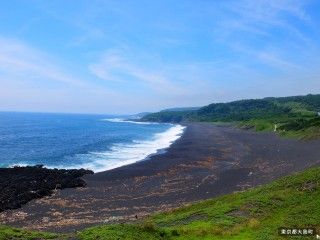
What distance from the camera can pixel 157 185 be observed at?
5706 centimetres

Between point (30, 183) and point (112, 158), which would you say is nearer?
point (30, 183)

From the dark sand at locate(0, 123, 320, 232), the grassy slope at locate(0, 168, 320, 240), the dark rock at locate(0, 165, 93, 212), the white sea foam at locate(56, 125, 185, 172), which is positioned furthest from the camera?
the white sea foam at locate(56, 125, 185, 172)

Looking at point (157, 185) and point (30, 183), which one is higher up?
point (30, 183)

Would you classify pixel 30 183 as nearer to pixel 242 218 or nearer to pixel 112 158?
pixel 112 158

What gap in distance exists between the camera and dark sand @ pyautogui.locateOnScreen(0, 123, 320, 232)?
4188cm

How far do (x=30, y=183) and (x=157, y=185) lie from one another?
19103 millimetres

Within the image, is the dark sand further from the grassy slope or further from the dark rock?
the grassy slope

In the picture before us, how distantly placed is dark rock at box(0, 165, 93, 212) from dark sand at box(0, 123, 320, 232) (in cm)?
172

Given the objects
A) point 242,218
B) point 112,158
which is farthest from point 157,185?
point 112,158

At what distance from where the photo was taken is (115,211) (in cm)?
4366

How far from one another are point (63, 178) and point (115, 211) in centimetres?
2139

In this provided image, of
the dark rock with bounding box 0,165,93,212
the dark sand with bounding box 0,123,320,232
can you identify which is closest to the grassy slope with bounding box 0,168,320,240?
the dark sand with bounding box 0,123,320,232

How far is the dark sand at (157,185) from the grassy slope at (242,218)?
346 inches

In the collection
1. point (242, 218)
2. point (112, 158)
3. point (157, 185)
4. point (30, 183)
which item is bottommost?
point (157, 185)
